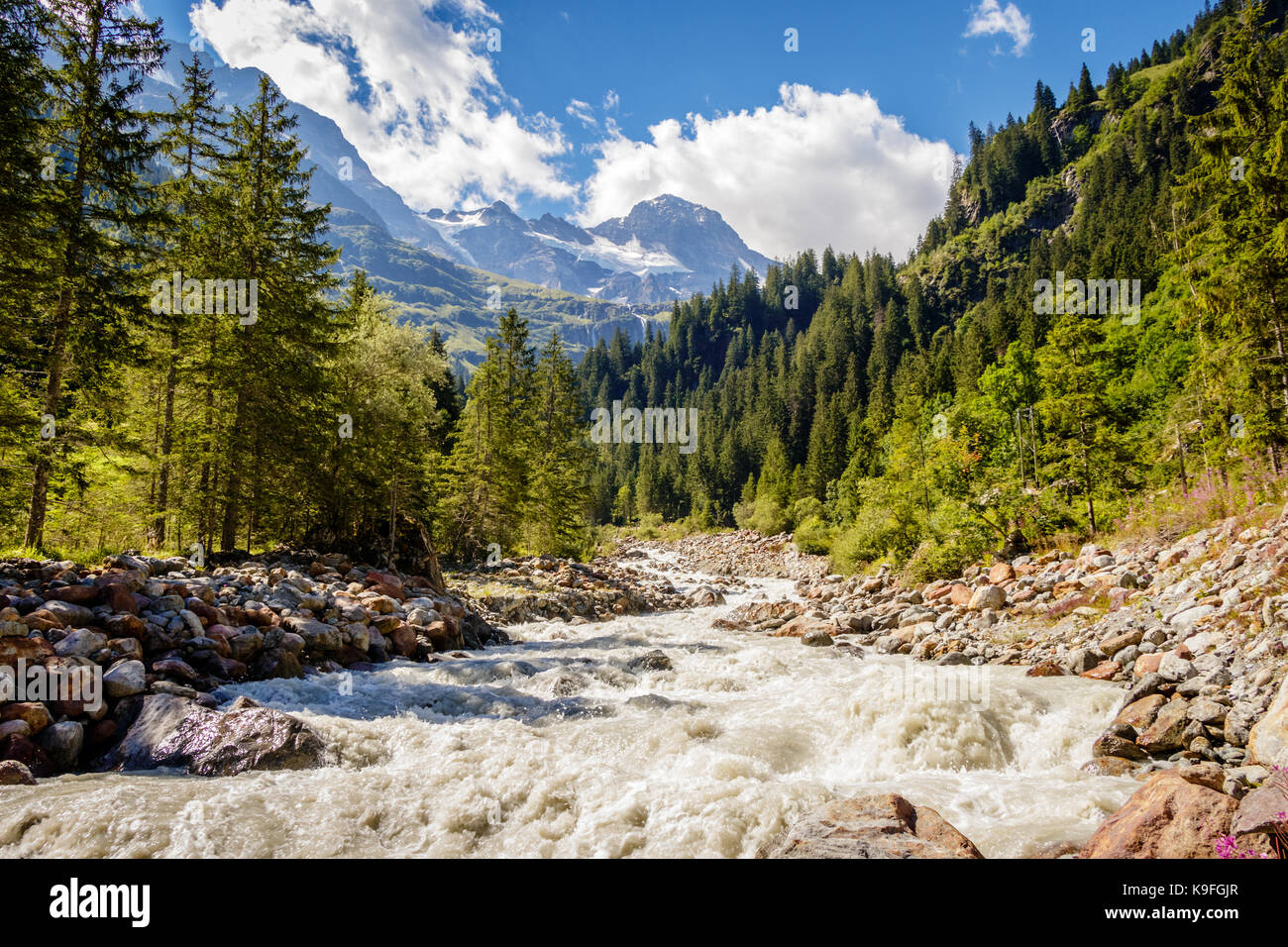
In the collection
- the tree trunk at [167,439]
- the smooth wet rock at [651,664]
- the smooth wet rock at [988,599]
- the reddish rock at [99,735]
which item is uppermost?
the tree trunk at [167,439]

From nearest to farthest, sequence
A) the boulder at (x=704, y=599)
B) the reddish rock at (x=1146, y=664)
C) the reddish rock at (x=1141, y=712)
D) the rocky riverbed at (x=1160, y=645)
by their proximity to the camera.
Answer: the rocky riverbed at (x=1160, y=645)
the reddish rock at (x=1141, y=712)
the reddish rock at (x=1146, y=664)
the boulder at (x=704, y=599)

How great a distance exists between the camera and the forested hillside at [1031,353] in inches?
556

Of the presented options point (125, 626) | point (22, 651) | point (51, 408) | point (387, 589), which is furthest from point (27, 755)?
point (387, 589)

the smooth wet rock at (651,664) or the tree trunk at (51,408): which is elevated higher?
the tree trunk at (51,408)

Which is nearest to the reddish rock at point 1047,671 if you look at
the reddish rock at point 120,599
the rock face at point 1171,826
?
the rock face at point 1171,826

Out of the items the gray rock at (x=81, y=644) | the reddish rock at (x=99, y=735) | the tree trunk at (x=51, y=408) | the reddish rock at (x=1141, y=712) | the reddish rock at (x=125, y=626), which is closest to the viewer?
the reddish rock at (x=99, y=735)

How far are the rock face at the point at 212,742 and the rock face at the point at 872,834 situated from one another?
5.12 meters

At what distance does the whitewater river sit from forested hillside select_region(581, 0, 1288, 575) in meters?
10.7

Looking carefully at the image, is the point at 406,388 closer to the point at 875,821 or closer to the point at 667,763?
the point at 667,763

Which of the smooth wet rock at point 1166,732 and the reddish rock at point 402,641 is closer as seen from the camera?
the smooth wet rock at point 1166,732

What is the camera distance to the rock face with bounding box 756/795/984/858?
4.17m

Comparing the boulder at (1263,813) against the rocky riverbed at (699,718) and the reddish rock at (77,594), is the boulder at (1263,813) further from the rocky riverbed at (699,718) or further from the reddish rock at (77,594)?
the reddish rock at (77,594)

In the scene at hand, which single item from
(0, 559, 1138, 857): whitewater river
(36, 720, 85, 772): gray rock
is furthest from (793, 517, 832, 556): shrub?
(36, 720, 85, 772): gray rock

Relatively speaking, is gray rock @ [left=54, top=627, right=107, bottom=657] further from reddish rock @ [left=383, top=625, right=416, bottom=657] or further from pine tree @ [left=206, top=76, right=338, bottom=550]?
pine tree @ [left=206, top=76, right=338, bottom=550]
